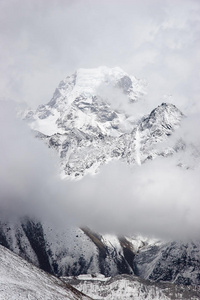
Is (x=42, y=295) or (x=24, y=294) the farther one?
(x=42, y=295)

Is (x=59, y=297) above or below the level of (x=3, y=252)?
below

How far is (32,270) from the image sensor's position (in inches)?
4695

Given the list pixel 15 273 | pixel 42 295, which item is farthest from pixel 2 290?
pixel 15 273

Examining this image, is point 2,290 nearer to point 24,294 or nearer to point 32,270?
point 24,294

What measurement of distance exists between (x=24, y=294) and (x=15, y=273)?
59.0ft

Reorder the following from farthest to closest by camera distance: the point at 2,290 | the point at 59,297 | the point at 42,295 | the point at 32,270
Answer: the point at 32,270, the point at 59,297, the point at 42,295, the point at 2,290

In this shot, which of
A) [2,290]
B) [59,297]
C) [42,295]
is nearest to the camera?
[2,290]

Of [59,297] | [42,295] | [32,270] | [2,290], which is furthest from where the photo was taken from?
[32,270]

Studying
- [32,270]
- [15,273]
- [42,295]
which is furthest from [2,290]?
[32,270]

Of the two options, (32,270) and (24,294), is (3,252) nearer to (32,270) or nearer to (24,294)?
(32,270)

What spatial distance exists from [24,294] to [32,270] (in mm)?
32132

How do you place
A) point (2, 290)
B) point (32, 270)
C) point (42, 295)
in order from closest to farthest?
point (2, 290)
point (42, 295)
point (32, 270)

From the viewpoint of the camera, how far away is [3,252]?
119312mm

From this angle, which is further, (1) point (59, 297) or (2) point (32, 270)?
(2) point (32, 270)
